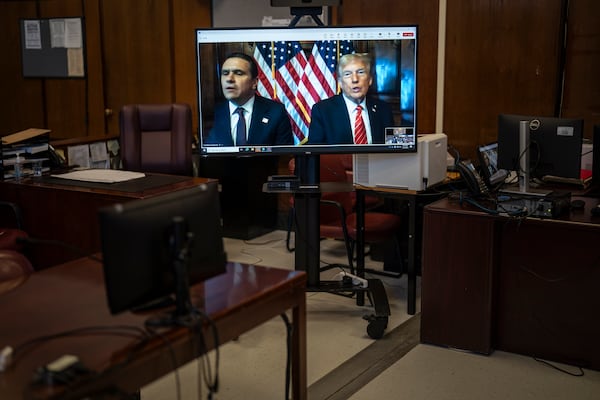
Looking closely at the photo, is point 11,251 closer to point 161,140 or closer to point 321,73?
point 161,140

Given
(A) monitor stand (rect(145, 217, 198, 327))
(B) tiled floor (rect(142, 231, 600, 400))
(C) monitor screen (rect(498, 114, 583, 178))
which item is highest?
(C) monitor screen (rect(498, 114, 583, 178))

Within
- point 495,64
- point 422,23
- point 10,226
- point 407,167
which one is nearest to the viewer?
point 407,167

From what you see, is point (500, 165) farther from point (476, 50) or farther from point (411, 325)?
point (476, 50)

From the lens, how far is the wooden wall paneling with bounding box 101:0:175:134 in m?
6.63

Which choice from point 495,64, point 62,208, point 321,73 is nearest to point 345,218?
point 321,73

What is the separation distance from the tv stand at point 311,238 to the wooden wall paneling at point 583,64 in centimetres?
201

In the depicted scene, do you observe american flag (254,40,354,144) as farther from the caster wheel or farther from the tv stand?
the caster wheel

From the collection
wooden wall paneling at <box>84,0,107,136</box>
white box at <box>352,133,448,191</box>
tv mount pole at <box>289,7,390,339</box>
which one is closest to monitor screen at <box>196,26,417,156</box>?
tv mount pole at <box>289,7,390,339</box>

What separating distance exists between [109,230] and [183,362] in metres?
0.44

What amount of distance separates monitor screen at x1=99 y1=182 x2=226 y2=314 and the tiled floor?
116 centimetres

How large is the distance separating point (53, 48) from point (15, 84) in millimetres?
719

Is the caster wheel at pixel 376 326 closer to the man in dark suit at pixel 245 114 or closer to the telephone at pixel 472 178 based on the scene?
Result: the telephone at pixel 472 178

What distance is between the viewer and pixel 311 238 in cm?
413

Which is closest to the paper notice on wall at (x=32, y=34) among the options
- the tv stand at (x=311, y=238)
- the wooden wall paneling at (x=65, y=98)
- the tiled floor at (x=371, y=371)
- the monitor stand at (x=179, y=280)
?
the wooden wall paneling at (x=65, y=98)
